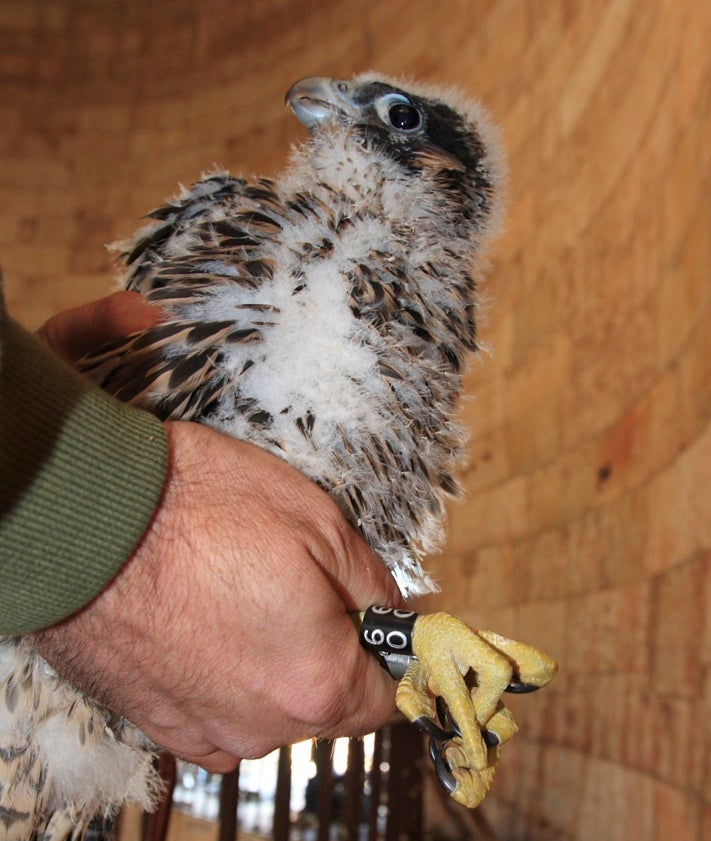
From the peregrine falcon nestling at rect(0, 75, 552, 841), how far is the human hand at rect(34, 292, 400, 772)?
112 mm

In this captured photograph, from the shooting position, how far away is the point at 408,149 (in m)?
1.28

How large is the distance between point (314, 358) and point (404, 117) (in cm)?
57

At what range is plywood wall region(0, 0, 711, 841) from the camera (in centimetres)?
177

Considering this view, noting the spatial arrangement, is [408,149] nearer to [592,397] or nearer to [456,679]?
[456,679]

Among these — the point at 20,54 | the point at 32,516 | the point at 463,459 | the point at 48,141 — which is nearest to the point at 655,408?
the point at 463,459

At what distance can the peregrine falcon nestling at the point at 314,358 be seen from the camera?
959 mm

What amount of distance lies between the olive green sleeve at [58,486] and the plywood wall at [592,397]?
1094 millimetres

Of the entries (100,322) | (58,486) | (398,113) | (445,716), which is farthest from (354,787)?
(58,486)

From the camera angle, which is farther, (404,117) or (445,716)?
(404,117)

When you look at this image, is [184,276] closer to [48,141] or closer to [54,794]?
[54,794]

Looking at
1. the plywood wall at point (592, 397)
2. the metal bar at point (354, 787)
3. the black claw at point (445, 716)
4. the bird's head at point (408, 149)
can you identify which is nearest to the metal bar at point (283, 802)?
the metal bar at point (354, 787)

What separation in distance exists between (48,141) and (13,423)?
16.6 ft

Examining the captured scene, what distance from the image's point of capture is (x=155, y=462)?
666 mm

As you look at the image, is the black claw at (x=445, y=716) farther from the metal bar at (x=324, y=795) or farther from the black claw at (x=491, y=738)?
the metal bar at (x=324, y=795)
